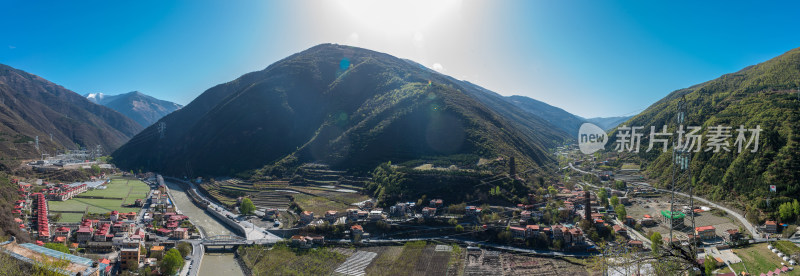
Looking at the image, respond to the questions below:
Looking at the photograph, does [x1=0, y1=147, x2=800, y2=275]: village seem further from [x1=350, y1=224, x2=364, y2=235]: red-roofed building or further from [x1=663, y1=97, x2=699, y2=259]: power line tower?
[x1=663, y1=97, x2=699, y2=259]: power line tower

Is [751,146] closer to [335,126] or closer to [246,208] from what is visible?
[246,208]

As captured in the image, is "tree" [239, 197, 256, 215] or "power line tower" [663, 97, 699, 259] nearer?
"power line tower" [663, 97, 699, 259]

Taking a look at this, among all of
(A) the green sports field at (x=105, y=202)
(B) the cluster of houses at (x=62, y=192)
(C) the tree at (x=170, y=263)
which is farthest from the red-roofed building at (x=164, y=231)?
(B) the cluster of houses at (x=62, y=192)

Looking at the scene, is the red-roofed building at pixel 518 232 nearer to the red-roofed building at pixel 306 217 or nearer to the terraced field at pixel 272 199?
the red-roofed building at pixel 306 217

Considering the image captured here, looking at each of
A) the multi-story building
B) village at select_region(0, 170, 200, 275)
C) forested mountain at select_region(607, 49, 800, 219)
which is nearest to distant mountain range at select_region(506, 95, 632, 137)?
forested mountain at select_region(607, 49, 800, 219)

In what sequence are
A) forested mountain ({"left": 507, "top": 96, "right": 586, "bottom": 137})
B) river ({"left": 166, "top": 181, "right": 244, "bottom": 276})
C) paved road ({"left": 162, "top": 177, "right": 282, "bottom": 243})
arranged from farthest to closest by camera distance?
forested mountain ({"left": 507, "top": 96, "right": 586, "bottom": 137}), paved road ({"left": 162, "top": 177, "right": 282, "bottom": 243}), river ({"left": 166, "top": 181, "right": 244, "bottom": 276})

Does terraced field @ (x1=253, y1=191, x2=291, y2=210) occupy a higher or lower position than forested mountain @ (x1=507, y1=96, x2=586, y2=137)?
lower

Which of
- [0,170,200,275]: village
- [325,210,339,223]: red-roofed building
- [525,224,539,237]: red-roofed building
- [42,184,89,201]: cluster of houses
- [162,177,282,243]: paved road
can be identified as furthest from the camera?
[42,184,89,201]: cluster of houses

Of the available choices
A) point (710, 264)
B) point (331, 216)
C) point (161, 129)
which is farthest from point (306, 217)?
point (161, 129)

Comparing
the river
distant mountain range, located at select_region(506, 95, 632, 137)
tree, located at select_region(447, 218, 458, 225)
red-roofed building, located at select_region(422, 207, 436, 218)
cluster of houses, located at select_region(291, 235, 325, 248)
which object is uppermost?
distant mountain range, located at select_region(506, 95, 632, 137)
